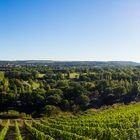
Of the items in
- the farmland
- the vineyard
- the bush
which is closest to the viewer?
the vineyard

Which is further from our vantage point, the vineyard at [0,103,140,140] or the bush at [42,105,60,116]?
the bush at [42,105,60,116]

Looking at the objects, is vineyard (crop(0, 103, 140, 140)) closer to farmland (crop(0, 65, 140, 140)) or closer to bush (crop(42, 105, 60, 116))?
farmland (crop(0, 65, 140, 140))

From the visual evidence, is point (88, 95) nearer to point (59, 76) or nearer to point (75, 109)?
point (75, 109)

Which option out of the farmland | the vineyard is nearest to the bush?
the farmland

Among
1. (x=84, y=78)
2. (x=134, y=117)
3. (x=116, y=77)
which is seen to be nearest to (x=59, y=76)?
(x=84, y=78)

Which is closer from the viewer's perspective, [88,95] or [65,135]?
[65,135]

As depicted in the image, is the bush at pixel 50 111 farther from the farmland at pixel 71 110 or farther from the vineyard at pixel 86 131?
the vineyard at pixel 86 131

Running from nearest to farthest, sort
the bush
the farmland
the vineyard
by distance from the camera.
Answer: the vineyard → the farmland → the bush

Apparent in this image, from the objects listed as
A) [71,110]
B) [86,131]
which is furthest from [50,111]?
[86,131]

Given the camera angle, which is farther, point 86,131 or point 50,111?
point 50,111

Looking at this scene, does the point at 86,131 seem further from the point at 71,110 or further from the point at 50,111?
the point at 71,110

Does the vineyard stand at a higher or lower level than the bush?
higher
